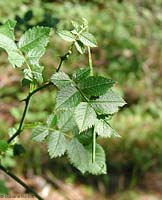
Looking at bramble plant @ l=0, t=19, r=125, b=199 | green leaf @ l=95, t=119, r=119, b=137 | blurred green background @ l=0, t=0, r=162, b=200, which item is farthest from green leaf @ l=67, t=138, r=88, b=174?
blurred green background @ l=0, t=0, r=162, b=200

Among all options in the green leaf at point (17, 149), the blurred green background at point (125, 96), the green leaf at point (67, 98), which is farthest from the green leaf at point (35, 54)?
the blurred green background at point (125, 96)

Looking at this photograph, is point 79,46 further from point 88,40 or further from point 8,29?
point 8,29

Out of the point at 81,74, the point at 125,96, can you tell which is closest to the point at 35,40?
the point at 81,74

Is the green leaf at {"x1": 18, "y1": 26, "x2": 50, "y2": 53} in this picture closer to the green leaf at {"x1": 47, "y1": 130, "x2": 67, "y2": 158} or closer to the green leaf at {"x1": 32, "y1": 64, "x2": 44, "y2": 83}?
the green leaf at {"x1": 32, "y1": 64, "x2": 44, "y2": 83}

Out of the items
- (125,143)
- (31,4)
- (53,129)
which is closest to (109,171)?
(125,143)

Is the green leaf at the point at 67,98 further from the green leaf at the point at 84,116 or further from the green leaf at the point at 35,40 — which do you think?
the green leaf at the point at 35,40
